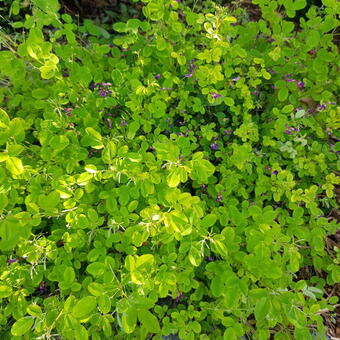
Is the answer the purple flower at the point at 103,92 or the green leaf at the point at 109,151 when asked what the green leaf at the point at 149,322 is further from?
the purple flower at the point at 103,92

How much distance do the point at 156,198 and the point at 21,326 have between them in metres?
0.83

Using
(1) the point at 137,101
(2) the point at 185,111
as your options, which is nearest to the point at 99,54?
(1) the point at 137,101

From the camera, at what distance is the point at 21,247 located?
→ 59.3 inches

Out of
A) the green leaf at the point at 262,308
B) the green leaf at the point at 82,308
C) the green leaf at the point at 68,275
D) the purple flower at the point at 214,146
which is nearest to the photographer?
the green leaf at the point at 82,308

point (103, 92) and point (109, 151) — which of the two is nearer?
point (109, 151)

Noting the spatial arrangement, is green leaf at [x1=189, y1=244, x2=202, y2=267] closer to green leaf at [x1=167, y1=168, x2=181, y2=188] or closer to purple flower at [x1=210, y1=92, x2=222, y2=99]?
green leaf at [x1=167, y1=168, x2=181, y2=188]

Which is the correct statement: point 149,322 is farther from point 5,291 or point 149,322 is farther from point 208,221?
point 5,291

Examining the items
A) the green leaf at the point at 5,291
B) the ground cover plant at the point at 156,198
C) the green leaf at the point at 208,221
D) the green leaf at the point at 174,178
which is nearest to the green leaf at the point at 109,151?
the ground cover plant at the point at 156,198

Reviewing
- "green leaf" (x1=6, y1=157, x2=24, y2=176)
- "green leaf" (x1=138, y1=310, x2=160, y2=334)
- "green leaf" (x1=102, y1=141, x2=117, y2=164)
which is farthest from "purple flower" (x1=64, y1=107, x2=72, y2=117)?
"green leaf" (x1=138, y1=310, x2=160, y2=334)

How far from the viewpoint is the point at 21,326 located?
1247mm

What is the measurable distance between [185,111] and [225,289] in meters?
1.36

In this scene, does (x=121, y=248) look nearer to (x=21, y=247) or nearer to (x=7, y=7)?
(x=21, y=247)

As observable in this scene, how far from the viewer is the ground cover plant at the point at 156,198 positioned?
4.41 ft

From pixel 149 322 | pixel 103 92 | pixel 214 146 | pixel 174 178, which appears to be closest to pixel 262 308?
pixel 149 322
